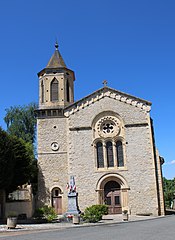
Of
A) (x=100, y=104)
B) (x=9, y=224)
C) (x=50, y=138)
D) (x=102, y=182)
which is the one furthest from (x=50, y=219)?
(x=100, y=104)

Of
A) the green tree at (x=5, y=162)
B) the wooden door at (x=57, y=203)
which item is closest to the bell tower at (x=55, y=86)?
the green tree at (x=5, y=162)

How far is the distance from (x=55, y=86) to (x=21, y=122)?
38.0 feet

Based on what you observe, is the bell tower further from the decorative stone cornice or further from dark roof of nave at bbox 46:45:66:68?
the decorative stone cornice

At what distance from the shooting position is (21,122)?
42719 mm

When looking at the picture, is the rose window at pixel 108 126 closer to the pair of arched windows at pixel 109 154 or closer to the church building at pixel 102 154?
the church building at pixel 102 154

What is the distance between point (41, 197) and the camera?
96.1 feet

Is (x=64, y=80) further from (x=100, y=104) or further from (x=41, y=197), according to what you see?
(x=41, y=197)

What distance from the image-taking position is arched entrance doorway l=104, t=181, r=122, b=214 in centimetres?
2872

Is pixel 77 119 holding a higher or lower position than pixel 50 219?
higher

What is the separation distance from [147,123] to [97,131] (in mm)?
4950

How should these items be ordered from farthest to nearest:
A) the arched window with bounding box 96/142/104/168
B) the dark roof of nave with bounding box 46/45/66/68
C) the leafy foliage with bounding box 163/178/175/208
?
the leafy foliage with bounding box 163/178/175/208 < the dark roof of nave with bounding box 46/45/66/68 < the arched window with bounding box 96/142/104/168

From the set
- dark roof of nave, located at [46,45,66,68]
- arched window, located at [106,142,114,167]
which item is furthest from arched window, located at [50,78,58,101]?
arched window, located at [106,142,114,167]

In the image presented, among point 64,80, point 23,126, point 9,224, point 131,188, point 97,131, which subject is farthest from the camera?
point 23,126

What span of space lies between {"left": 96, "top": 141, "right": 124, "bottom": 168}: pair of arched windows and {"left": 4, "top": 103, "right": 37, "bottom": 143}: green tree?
47.7ft
